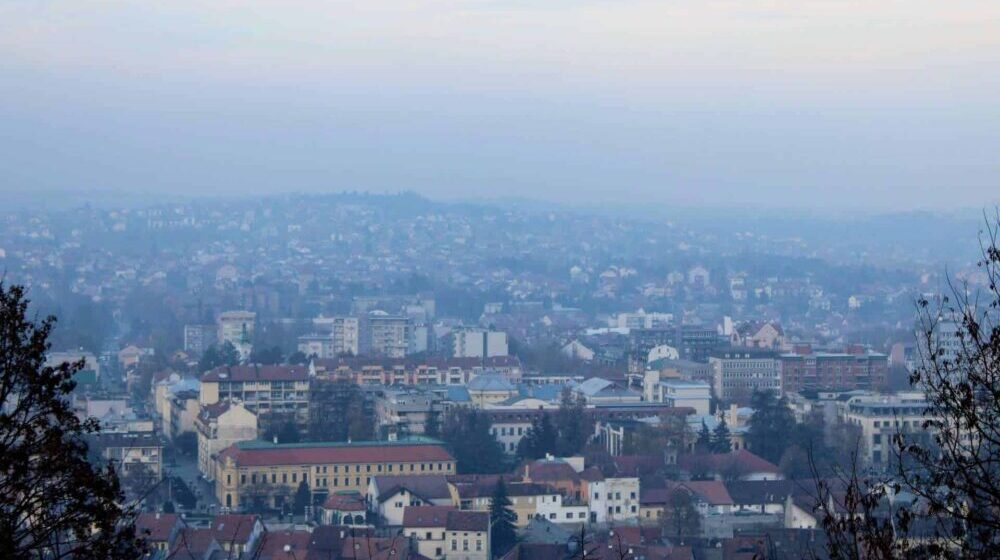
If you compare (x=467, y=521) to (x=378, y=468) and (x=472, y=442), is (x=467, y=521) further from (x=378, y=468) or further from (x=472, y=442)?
(x=472, y=442)

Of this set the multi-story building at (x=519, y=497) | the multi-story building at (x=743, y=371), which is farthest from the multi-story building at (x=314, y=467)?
the multi-story building at (x=743, y=371)

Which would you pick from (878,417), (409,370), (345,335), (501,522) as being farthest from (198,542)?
(345,335)

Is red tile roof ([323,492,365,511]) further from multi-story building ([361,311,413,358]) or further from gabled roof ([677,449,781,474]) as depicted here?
multi-story building ([361,311,413,358])

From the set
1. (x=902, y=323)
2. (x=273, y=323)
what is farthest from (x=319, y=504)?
(x=902, y=323)

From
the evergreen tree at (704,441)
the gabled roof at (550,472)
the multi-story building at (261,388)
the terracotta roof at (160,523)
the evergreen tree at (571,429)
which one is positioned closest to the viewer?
the terracotta roof at (160,523)

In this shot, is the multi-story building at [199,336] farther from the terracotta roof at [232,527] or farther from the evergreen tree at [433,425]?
the terracotta roof at [232,527]

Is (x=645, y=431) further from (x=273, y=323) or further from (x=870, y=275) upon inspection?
(x=870, y=275)
